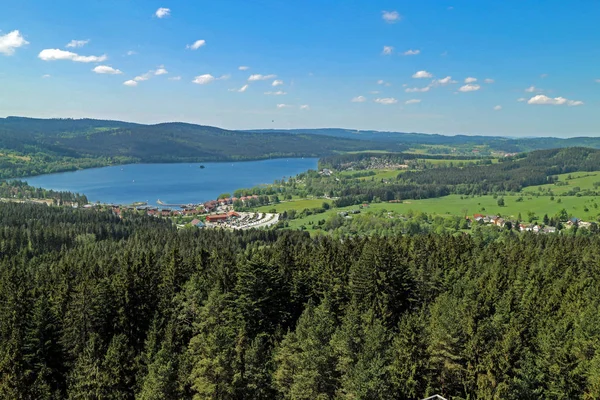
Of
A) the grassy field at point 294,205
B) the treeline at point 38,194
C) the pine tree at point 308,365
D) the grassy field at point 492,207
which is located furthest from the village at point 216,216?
the pine tree at point 308,365

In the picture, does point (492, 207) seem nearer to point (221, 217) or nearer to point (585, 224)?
point (585, 224)

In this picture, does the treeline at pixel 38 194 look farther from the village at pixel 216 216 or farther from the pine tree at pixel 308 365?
the pine tree at pixel 308 365

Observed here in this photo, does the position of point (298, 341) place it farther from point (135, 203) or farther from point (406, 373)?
point (135, 203)

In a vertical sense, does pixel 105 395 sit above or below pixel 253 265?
below

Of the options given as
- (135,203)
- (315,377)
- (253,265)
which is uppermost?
(253,265)

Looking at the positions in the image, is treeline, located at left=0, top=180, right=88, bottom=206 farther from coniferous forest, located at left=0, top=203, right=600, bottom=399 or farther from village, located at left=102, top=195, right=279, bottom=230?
coniferous forest, located at left=0, top=203, right=600, bottom=399

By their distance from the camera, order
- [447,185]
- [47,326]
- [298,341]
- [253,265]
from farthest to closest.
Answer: [447,185], [253,265], [47,326], [298,341]

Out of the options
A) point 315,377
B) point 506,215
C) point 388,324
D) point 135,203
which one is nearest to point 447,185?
point 506,215
